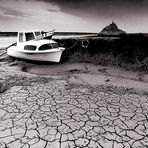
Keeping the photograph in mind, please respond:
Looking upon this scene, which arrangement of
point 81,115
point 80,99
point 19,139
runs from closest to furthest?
point 19,139
point 81,115
point 80,99

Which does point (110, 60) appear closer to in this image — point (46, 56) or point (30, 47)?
point (46, 56)

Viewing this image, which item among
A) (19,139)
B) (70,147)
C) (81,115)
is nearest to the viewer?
(70,147)

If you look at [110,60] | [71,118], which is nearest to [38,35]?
[110,60]

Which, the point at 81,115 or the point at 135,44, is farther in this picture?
the point at 135,44

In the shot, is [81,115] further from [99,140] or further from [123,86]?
[123,86]

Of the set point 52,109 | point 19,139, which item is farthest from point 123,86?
point 19,139

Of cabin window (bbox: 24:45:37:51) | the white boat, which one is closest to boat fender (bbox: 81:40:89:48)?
the white boat

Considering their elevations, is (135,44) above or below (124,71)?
above

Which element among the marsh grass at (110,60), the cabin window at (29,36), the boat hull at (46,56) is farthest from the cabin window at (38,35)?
the marsh grass at (110,60)

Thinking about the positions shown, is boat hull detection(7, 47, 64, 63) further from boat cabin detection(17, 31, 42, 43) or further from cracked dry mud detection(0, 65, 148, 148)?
cracked dry mud detection(0, 65, 148, 148)

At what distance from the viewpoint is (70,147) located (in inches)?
119

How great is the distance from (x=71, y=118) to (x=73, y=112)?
0.27 m

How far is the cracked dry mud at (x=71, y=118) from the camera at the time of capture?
320 centimetres

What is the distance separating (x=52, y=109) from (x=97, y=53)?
674 cm
